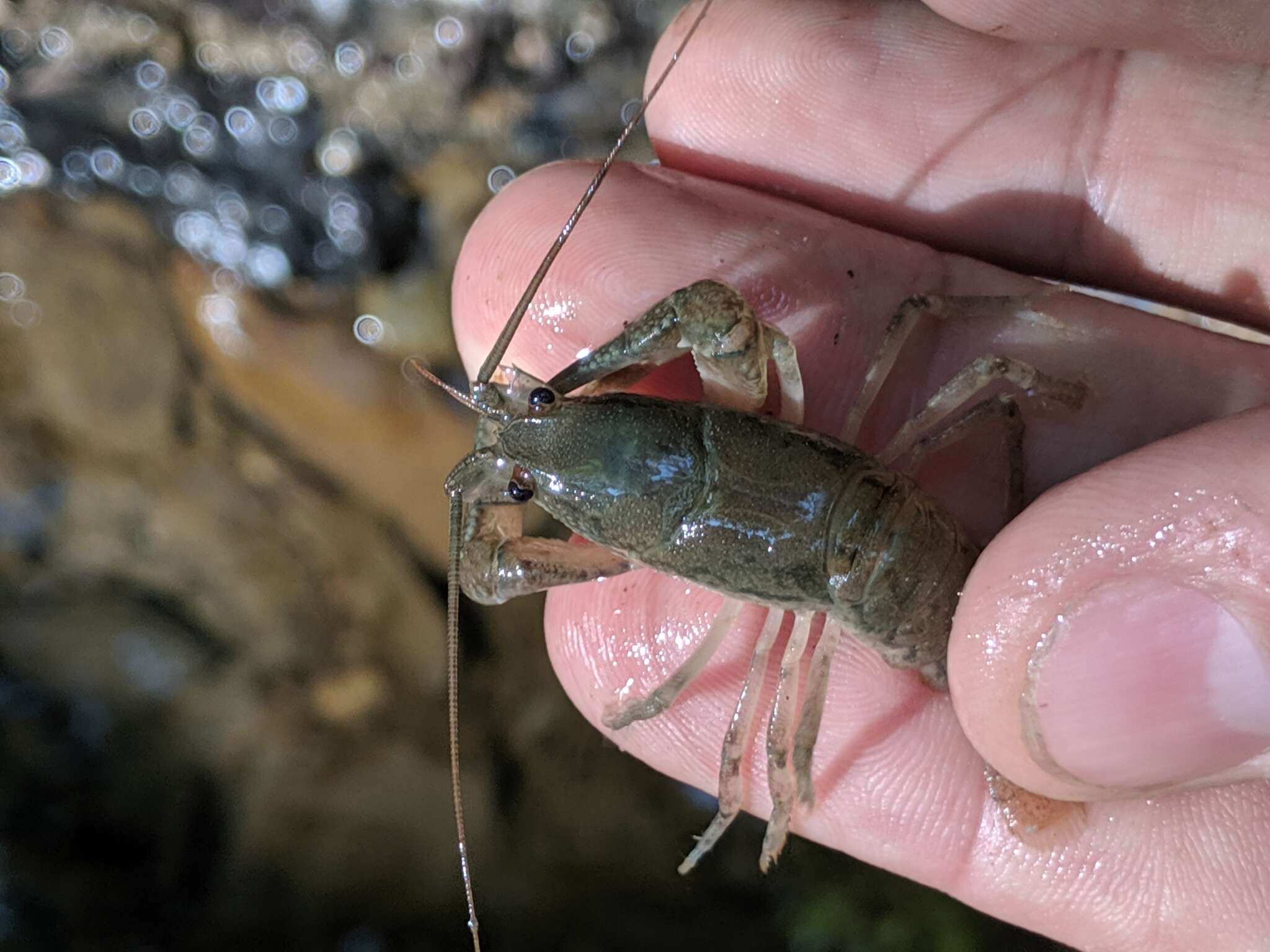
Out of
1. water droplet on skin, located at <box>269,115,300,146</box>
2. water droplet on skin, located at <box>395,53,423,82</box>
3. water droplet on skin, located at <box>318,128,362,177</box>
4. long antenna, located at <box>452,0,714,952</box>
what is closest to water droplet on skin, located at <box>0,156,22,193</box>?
water droplet on skin, located at <box>269,115,300,146</box>

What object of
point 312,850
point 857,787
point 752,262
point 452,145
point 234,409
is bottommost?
point 312,850

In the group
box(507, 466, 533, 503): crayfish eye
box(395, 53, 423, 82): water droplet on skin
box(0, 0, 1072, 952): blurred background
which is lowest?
box(0, 0, 1072, 952): blurred background

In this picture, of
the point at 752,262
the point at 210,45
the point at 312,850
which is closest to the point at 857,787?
the point at 752,262

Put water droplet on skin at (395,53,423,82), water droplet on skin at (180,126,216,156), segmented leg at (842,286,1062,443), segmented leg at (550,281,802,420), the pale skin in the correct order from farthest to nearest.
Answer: water droplet on skin at (180,126,216,156), water droplet on skin at (395,53,423,82), segmented leg at (842,286,1062,443), the pale skin, segmented leg at (550,281,802,420)

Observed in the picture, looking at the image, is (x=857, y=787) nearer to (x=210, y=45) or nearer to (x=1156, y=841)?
(x=1156, y=841)

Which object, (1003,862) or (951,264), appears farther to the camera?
(951,264)

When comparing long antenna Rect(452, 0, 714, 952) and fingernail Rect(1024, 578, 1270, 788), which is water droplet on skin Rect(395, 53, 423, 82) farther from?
fingernail Rect(1024, 578, 1270, 788)

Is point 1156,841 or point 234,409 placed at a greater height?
point 1156,841
